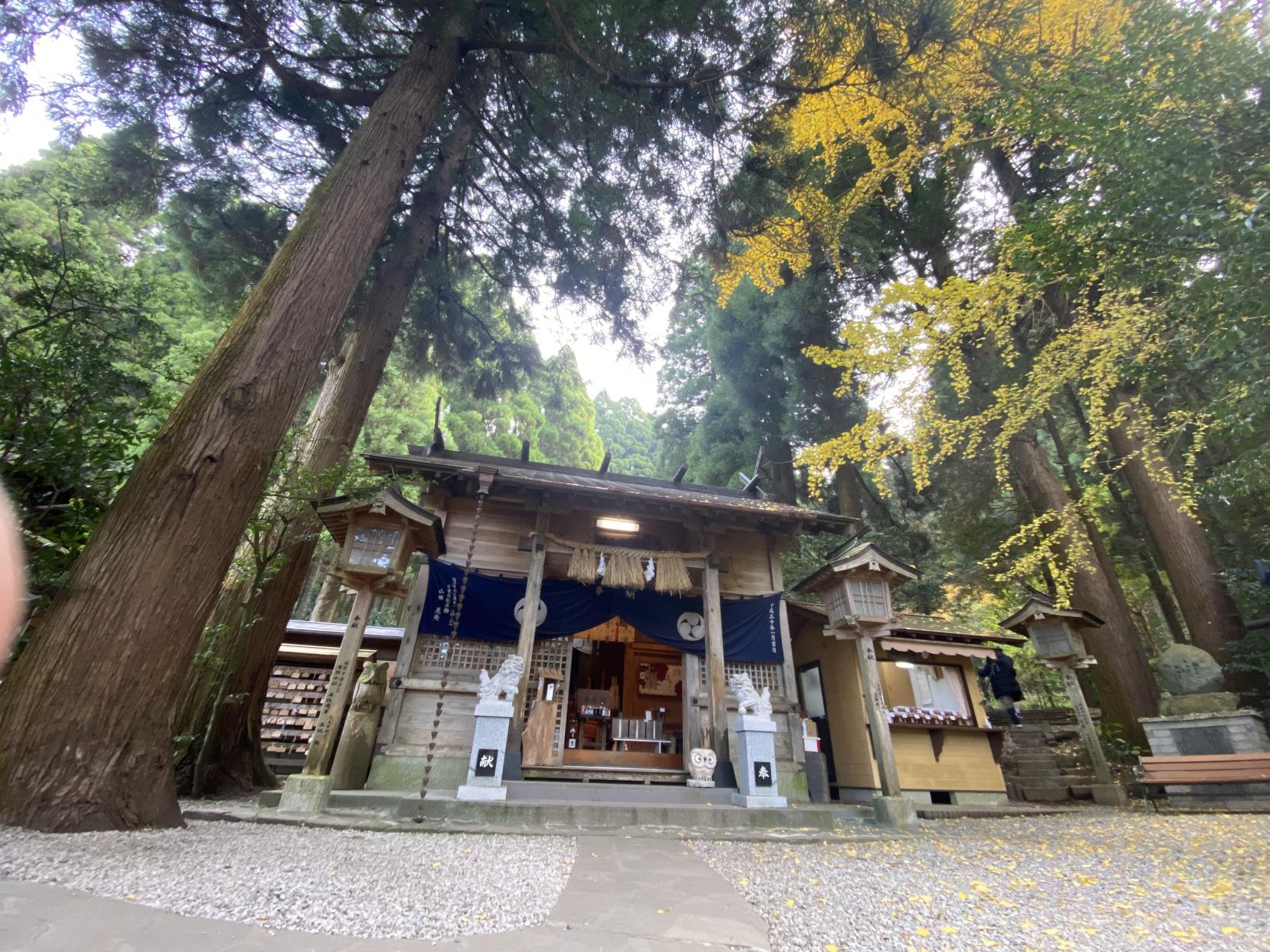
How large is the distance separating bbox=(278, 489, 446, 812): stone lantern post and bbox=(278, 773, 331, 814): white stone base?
1.06 feet

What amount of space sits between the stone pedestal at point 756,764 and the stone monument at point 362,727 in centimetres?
A: 429

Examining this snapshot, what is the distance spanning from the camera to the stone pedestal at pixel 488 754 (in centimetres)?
497

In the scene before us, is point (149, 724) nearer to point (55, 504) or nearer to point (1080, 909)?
point (55, 504)

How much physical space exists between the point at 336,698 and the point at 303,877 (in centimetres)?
268

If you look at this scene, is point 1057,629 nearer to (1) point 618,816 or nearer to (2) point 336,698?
(1) point 618,816

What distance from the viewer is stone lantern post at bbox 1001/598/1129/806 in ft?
25.2

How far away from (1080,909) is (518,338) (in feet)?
35.5

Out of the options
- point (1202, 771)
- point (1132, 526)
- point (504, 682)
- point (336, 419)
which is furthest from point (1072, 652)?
point (336, 419)

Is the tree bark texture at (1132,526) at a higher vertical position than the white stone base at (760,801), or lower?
higher

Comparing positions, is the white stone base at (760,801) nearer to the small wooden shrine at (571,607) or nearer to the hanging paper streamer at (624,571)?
the small wooden shrine at (571,607)

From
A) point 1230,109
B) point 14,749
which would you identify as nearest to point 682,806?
point 14,749

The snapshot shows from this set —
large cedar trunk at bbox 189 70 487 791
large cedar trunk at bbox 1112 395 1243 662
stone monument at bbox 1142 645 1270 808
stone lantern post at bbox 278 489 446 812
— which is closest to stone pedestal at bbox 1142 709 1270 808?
stone monument at bbox 1142 645 1270 808

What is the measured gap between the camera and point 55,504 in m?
3.50

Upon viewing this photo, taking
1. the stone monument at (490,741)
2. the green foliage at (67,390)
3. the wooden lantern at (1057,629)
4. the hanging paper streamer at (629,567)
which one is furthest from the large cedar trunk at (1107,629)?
the green foliage at (67,390)
